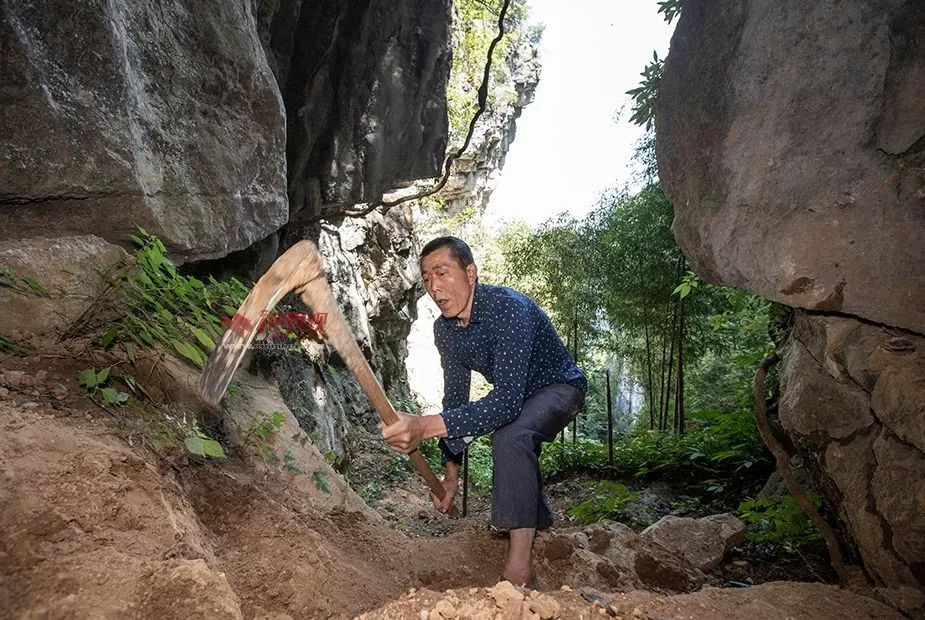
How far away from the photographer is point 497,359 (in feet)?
8.02

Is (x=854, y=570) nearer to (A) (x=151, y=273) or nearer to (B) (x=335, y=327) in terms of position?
(B) (x=335, y=327)

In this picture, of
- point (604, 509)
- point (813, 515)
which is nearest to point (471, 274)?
point (813, 515)

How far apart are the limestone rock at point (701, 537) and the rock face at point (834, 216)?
2.90 ft

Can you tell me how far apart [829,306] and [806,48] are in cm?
161

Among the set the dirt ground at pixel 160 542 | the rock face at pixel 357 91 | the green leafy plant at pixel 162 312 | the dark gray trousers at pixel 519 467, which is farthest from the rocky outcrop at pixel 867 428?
the rock face at pixel 357 91

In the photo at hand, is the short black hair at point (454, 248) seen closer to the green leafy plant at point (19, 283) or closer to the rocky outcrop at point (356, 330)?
the green leafy plant at point (19, 283)

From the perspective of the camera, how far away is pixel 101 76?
275cm

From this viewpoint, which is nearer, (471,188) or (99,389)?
(99,389)

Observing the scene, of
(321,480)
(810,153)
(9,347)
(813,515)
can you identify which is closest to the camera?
(9,347)

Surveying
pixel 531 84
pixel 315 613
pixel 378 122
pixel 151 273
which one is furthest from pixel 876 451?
pixel 531 84

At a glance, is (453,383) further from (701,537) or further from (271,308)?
(701,537)

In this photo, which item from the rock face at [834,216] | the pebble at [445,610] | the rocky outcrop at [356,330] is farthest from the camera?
the rocky outcrop at [356,330]

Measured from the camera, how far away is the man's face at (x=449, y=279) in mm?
2629

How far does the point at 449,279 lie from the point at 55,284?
6.77ft
